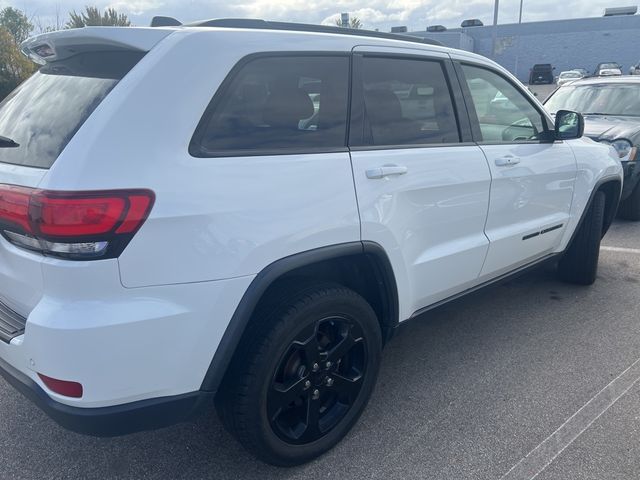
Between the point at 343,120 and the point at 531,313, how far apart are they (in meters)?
2.45

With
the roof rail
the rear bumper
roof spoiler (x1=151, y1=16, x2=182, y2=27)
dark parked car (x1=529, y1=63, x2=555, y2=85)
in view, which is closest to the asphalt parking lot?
the rear bumper

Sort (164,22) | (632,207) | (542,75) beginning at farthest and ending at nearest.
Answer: (542,75) → (632,207) → (164,22)

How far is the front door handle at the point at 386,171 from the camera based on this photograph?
2502 mm

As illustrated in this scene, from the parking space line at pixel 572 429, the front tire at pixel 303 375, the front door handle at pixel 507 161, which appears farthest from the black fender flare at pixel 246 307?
the front door handle at pixel 507 161

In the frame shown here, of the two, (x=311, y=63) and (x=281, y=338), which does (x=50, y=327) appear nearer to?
(x=281, y=338)

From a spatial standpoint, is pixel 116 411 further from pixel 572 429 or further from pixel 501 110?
pixel 501 110

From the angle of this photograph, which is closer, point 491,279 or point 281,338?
point 281,338

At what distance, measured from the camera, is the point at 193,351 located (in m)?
2.02

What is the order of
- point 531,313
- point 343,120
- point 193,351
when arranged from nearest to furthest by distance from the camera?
1. point 193,351
2. point 343,120
3. point 531,313

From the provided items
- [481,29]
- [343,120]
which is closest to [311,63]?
[343,120]

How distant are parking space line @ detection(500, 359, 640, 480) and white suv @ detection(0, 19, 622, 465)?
2.54 feet

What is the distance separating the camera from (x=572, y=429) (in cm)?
274

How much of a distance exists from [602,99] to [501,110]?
4.83 meters

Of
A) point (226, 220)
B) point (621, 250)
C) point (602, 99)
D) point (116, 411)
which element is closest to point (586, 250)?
point (621, 250)
